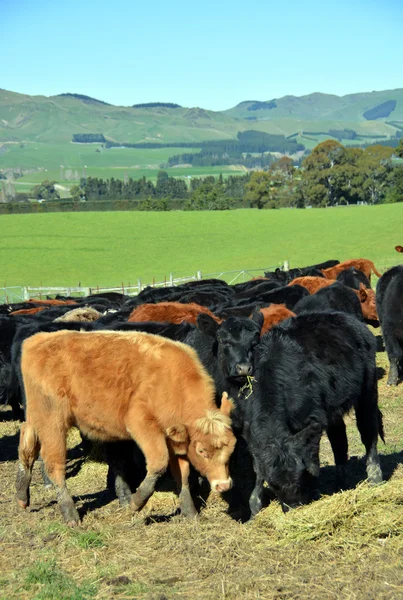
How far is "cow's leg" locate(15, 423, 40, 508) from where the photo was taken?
6961 millimetres

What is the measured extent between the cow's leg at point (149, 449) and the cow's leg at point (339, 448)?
Result: 181cm

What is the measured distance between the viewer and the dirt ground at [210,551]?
503 cm

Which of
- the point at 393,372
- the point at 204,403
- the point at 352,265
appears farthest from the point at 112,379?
the point at 352,265

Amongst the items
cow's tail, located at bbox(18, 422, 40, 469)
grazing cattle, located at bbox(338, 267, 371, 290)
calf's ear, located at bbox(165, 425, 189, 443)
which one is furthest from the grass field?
grazing cattle, located at bbox(338, 267, 371, 290)

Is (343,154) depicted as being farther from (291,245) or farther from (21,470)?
(21,470)

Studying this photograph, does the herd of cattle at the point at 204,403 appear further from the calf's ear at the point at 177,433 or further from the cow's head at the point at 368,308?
the cow's head at the point at 368,308

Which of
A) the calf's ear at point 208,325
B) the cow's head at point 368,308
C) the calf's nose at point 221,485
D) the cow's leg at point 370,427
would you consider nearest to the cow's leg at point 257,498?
the calf's nose at point 221,485

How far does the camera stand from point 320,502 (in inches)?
242

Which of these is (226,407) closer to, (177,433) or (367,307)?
(177,433)

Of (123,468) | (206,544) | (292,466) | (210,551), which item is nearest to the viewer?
(210,551)

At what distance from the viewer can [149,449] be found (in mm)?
6453

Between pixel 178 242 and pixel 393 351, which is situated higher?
pixel 393 351

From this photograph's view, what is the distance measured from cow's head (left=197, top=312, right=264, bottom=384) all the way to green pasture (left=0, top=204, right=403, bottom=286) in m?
31.5

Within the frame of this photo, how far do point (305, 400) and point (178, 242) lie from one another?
5327 centimetres
